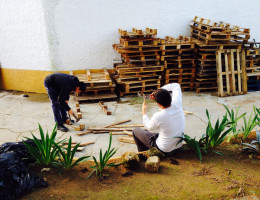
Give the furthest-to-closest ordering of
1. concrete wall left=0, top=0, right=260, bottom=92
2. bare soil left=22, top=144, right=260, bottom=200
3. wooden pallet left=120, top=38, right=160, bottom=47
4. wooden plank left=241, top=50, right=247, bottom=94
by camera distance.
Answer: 1. wooden plank left=241, top=50, right=247, bottom=94
2. concrete wall left=0, top=0, right=260, bottom=92
3. wooden pallet left=120, top=38, right=160, bottom=47
4. bare soil left=22, top=144, right=260, bottom=200

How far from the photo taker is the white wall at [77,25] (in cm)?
777

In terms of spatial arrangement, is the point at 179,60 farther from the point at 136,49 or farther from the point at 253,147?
the point at 253,147

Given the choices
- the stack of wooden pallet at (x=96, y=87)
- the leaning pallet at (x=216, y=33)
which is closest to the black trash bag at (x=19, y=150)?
the stack of wooden pallet at (x=96, y=87)

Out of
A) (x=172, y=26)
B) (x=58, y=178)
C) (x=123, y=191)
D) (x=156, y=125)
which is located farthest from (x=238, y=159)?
(x=172, y=26)

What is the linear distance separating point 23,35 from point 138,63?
4001 mm

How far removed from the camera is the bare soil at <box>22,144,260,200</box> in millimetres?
3059

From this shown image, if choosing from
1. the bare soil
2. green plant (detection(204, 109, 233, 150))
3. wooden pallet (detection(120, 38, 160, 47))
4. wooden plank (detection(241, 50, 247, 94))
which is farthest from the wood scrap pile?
wooden plank (detection(241, 50, 247, 94))

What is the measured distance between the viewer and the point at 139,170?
3584 millimetres

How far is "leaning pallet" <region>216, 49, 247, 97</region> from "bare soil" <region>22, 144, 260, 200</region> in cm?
450

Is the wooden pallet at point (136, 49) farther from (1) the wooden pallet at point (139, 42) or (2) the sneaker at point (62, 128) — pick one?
(2) the sneaker at point (62, 128)

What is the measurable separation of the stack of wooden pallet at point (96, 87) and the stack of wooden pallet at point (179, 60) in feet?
6.47

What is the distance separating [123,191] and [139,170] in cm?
52

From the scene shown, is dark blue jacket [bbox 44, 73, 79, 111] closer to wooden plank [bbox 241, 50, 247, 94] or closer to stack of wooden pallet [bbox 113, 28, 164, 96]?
stack of wooden pallet [bbox 113, 28, 164, 96]

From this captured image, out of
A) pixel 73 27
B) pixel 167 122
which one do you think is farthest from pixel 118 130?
pixel 73 27
